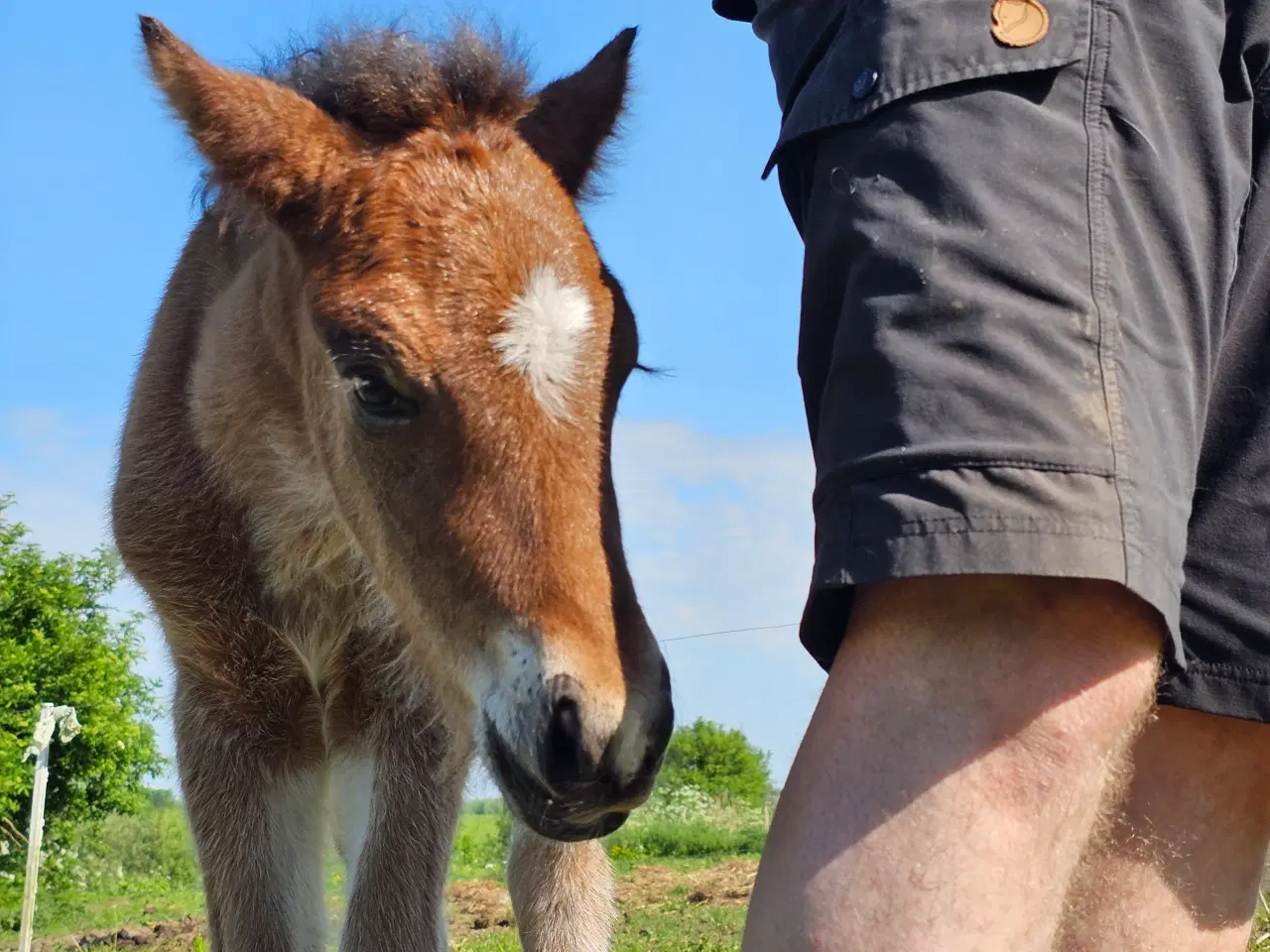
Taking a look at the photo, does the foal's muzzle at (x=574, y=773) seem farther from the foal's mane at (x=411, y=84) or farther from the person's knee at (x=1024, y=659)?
the foal's mane at (x=411, y=84)

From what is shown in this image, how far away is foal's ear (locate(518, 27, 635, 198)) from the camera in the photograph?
3.28 metres

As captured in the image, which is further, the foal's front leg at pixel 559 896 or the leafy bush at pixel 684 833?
the leafy bush at pixel 684 833

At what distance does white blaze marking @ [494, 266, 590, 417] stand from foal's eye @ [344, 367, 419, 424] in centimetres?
27

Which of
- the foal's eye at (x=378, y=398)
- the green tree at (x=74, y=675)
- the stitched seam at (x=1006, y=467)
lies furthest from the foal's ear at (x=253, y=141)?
the green tree at (x=74, y=675)

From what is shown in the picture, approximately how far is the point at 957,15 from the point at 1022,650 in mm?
748

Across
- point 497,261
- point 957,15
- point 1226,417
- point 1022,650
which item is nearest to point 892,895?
point 1022,650

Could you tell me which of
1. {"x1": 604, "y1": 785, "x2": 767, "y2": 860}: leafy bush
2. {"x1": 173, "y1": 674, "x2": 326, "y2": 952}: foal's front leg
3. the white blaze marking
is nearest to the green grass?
{"x1": 173, "y1": 674, "x2": 326, "y2": 952}: foal's front leg

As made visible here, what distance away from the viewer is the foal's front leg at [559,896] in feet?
15.6

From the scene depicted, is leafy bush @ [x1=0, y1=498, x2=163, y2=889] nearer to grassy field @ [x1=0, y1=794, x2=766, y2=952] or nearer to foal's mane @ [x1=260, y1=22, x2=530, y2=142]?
grassy field @ [x1=0, y1=794, x2=766, y2=952]

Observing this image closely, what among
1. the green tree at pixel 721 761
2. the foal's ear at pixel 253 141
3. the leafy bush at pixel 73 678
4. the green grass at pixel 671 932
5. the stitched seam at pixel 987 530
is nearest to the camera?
the stitched seam at pixel 987 530

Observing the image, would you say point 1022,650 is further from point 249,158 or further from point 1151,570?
point 249,158

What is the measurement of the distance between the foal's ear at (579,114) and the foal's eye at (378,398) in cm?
85

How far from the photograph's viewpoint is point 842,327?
1508mm

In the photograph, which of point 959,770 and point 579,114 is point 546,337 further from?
point 959,770
